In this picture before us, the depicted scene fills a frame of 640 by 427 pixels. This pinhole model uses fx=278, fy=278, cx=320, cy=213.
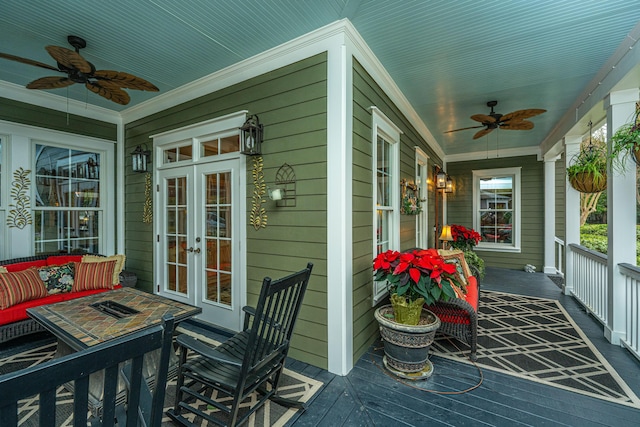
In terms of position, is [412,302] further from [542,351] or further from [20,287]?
[20,287]

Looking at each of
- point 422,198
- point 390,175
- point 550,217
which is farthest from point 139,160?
point 550,217

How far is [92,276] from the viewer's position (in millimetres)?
3473

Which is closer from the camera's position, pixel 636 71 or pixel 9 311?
pixel 636 71

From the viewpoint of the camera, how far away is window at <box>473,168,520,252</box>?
6.80 meters

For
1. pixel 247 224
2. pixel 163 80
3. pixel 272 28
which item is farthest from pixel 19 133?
pixel 272 28

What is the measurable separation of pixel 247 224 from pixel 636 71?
3912 mm

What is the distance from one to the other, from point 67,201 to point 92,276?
4.55ft

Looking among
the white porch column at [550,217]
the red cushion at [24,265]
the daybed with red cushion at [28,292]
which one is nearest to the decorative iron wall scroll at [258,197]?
the daybed with red cushion at [28,292]

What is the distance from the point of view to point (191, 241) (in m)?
3.57

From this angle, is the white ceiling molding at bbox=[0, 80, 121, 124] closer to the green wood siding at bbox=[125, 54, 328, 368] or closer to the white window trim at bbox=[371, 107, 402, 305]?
the green wood siding at bbox=[125, 54, 328, 368]

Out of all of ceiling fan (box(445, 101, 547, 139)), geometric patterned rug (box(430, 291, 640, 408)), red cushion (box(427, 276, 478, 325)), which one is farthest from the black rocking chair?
ceiling fan (box(445, 101, 547, 139))

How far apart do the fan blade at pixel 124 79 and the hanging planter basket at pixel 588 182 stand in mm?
4896

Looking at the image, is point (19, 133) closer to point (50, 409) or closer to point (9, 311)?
point (9, 311)

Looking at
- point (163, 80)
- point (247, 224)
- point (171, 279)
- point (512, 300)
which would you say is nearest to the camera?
point (247, 224)
